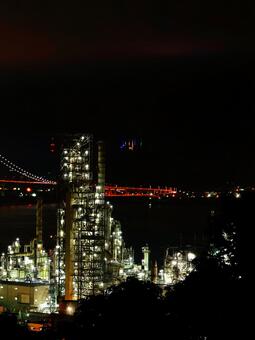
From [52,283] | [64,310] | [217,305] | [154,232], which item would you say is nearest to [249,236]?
[217,305]

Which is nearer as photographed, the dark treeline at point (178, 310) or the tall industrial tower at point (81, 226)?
the dark treeline at point (178, 310)

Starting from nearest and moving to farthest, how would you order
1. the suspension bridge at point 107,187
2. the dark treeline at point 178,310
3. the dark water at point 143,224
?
the dark treeline at point 178,310
the dark water at point 143,224
the suspension bridge at point 107,187

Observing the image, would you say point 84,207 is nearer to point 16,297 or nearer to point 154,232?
point 16,297

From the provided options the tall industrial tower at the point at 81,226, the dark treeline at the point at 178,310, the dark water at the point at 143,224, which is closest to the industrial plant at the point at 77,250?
the tall industrial tower at the point at 81,226

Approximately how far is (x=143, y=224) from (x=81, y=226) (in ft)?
85.5

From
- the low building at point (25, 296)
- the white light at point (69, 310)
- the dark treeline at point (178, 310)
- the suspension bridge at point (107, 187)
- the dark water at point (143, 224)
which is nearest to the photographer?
the dark treeline at point (178, 310)

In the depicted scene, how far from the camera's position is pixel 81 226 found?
12945mm

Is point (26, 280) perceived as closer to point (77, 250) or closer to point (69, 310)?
point (77, 250)

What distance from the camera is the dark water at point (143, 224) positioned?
93.0ft

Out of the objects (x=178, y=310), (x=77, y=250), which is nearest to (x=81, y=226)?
(x=77, y=250)

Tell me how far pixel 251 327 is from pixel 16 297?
342 inches

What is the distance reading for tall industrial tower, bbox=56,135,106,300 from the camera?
12.7 metres

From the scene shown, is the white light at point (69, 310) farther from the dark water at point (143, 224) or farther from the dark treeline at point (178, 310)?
the dark water at point (143, 224)

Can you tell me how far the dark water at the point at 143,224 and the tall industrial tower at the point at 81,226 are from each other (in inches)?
229
